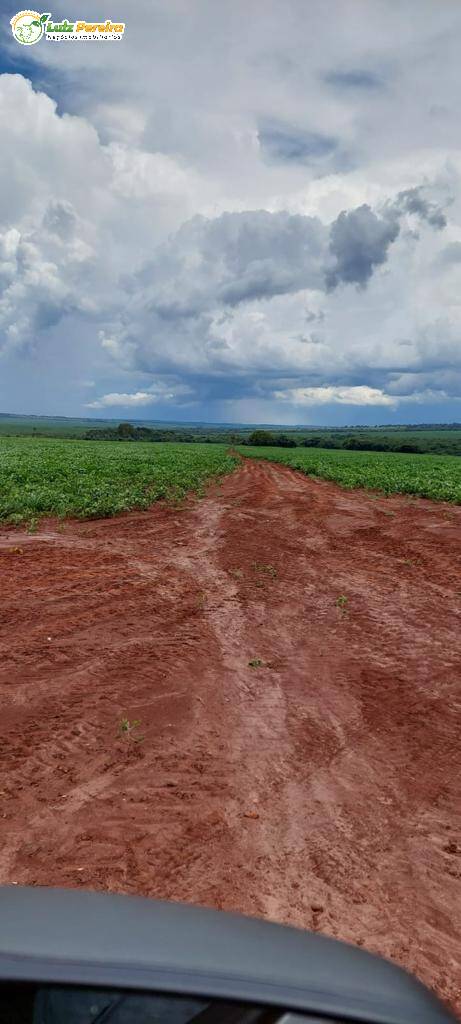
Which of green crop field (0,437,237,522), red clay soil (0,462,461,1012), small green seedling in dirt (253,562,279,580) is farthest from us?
green crop field (0,437,237,522)

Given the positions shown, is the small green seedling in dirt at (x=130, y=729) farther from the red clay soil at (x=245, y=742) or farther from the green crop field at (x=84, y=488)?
the green crop field at (x=84, y=488)

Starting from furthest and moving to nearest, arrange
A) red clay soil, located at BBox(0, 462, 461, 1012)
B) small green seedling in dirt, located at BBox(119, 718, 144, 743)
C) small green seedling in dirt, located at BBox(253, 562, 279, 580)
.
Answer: small green seedling in dirt, located at BBox(253, 562, 279, 580) → small green seedling in dirt, located at BBox(119, 718, 144, 743) → red clay soil, located at BBox(0, 462, 461, 1012)

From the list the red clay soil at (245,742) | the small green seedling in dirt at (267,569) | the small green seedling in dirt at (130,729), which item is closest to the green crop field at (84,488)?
the red clay soil at (245,742)

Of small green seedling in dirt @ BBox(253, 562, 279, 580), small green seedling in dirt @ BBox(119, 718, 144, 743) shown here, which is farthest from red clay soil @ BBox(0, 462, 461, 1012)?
small green seedling in dirt @ BBox(253, 562, 279, 580)

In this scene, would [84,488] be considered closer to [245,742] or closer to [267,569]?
[267,569]

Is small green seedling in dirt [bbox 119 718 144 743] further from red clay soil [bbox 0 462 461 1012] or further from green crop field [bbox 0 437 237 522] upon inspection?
green crop field [bbox 0 437 237 522]

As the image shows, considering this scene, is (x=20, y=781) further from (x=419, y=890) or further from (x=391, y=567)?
(x=391, y=567)

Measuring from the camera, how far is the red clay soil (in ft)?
10.7

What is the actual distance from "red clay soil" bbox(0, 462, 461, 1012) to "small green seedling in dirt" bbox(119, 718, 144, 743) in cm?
4

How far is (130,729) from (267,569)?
18.2 feet

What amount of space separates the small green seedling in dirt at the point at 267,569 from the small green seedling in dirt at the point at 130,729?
494 centimetres

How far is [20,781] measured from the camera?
4.12m

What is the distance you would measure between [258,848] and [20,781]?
1767 mm

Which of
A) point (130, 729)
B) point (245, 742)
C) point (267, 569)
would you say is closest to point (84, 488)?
point (267, 569)
